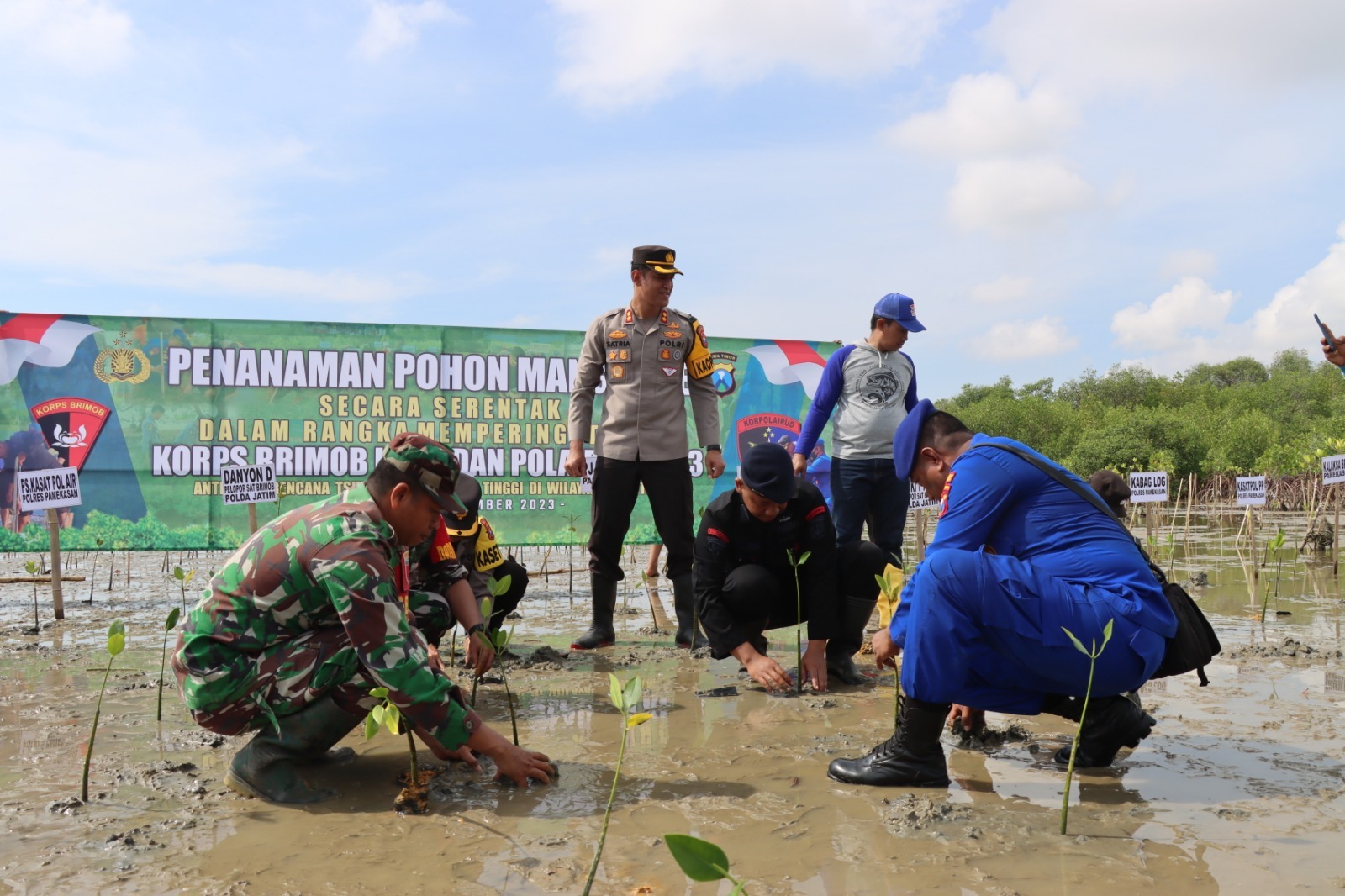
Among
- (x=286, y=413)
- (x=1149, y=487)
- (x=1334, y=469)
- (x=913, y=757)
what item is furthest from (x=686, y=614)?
(x=1334, y=469)

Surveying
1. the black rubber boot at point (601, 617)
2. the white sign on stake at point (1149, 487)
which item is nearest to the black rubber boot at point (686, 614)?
the black rubber boot at point (601, 617)

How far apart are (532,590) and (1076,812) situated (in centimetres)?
582

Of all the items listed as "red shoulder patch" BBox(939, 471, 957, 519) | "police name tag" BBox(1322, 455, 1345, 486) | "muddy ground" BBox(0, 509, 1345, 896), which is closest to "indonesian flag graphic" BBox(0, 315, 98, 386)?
"muddy ground" BBox(0, 509, 1345, 896)

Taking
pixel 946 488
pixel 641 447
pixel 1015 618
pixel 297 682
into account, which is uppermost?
pixel 641 447

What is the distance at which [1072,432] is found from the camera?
48656 mm

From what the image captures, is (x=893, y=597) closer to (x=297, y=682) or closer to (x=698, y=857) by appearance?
(x=297, y=682)

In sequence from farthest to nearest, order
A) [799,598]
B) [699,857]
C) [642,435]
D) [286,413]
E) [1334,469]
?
[1334,469], [286,413], [642,435], [799,598], [699,857]

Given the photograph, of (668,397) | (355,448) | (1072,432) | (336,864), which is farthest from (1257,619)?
(1072,432)

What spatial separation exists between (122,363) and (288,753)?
6148mm

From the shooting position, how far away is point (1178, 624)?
8.97 feet

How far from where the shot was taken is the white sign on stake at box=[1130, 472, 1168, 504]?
28.8ft

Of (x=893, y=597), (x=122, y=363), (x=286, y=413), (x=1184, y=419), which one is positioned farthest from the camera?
(x=1184, y=419)

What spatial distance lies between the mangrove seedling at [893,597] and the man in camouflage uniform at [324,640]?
1.12 m

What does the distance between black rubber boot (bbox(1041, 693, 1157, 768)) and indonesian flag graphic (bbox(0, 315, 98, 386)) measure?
773 cm
